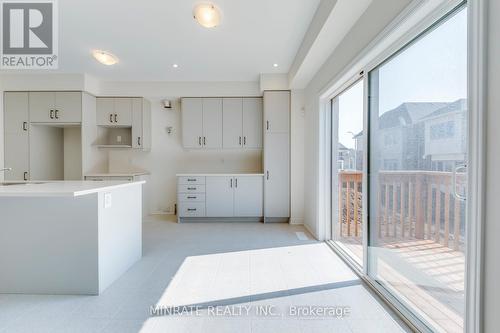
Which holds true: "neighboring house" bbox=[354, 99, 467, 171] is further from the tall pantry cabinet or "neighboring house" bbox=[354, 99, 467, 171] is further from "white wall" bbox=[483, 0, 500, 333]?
the tall pantry cabinet

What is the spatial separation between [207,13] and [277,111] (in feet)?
7.49

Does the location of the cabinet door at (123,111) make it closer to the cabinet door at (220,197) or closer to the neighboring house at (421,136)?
the cabinet door at (220,197)

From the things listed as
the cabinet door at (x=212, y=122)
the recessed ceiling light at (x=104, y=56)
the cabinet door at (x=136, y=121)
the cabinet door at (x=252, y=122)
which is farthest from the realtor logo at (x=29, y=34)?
the cabinet door at (x=252, y=122)

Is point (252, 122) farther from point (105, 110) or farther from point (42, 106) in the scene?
point (42, 106)

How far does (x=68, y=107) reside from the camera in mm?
4395

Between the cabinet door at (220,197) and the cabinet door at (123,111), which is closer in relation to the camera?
the cabinet door at (220,197)

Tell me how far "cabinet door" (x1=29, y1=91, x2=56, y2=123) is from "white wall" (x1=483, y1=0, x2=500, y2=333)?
557 cm

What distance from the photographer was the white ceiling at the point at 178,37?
101 inches

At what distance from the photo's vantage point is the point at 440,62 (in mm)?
1490

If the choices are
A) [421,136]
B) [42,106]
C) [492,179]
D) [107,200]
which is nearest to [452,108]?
[421,136]

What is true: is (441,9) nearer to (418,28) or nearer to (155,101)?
(418,28)

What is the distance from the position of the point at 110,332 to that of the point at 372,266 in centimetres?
210

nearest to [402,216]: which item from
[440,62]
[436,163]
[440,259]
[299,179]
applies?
[440,259]

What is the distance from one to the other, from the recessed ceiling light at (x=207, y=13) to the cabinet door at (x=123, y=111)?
113 inches
